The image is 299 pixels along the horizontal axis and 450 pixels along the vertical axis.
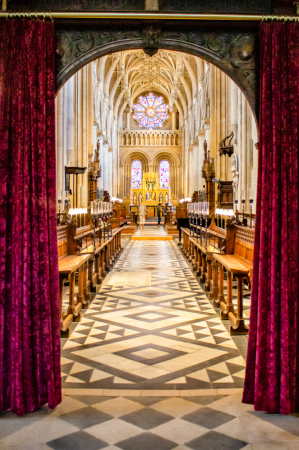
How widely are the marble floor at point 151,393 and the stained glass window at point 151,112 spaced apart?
31.5 metres

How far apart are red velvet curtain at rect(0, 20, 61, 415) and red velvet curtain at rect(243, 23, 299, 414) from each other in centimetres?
145

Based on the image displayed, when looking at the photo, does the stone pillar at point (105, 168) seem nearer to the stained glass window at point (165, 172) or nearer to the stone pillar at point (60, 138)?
the stained glass window at point (165, 172)

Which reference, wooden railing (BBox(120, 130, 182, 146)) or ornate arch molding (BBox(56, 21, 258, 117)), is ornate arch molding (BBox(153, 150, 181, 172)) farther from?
ornate arch molding (BBox(56, 21, 258, 117))

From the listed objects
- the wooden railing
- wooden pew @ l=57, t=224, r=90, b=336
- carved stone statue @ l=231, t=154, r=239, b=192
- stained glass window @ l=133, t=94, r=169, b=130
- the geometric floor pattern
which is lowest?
the geometric floor pattern

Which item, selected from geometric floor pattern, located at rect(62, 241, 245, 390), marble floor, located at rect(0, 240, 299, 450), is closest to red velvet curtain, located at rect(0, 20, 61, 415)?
marble floor, located at rect(0, 240, 299, 450)

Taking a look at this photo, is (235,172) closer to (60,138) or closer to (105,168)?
(60,138)

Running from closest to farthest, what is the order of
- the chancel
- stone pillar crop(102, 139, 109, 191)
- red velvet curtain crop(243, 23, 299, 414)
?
the chancel → red velvet curtain crop(243, 23, 299, 414) → stone pillar crop(102, 139, 109, 191)

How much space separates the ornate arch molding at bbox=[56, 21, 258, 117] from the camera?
2.91m

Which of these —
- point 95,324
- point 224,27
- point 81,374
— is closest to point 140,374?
point 81,374

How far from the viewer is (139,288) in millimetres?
6883

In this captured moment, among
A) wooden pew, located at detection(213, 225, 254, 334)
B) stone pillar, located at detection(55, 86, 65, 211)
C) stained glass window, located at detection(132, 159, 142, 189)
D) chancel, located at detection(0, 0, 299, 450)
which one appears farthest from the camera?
stained glass window, located at detection(132, 159, 142, 189)

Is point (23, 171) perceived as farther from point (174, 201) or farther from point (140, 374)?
point (174, 201)

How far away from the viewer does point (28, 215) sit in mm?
2713

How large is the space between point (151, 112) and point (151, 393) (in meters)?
34.4
